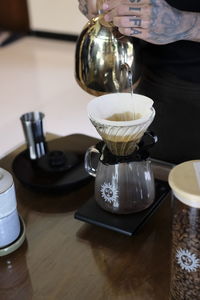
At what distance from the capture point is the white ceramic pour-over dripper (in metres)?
0.80

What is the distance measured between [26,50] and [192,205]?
4.07 m

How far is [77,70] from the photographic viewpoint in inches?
40.4

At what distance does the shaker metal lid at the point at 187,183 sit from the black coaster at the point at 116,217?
0.26m

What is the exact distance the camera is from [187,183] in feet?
2.05

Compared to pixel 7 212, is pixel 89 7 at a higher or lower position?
higher

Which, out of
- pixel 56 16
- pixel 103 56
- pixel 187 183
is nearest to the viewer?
pixel 187 183

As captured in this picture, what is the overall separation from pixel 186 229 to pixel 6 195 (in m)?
0.35

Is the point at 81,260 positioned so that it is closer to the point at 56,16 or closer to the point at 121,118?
the point at 121,118

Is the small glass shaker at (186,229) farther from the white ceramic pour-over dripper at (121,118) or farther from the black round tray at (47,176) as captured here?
the black round tray at (47,176)

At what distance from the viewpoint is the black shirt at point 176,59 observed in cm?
112

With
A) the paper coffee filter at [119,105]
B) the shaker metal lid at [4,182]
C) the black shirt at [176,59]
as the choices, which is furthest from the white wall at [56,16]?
the shaker metal lid at [4,182]

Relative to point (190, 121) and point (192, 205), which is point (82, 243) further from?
point (190, 121)

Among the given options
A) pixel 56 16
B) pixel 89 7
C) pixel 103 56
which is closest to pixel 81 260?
pixel 103 56

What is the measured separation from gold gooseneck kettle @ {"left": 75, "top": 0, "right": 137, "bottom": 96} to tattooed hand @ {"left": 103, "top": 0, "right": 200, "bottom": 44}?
5cm
